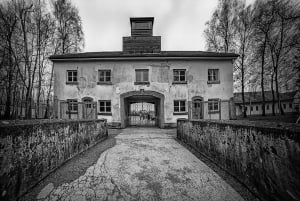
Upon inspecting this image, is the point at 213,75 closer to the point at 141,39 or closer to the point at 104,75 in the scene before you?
the point at 141,39

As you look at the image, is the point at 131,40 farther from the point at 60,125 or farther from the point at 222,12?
the point at 60,125

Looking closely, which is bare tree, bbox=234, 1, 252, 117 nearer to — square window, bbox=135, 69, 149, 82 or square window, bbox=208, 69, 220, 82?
square window, bbox=208, 69, 220, 82

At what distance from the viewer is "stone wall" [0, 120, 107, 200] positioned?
1.98 metres

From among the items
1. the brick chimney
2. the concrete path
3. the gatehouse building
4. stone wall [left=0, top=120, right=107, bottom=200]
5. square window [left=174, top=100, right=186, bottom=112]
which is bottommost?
the concrete path

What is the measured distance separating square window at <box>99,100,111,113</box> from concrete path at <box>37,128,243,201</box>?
892 cm

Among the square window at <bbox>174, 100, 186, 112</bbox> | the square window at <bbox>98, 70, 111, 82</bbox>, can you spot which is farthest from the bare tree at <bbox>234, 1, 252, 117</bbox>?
the square window at <bbox>98, 70, 111, 82</bbox>

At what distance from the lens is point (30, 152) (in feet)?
8.13

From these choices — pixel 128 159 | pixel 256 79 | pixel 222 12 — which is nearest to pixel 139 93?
pixel 128 159

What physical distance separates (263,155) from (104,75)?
13.0 metres

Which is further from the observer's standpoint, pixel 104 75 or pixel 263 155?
pixel 104 75

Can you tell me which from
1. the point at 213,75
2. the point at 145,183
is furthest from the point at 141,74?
the point at 145,183

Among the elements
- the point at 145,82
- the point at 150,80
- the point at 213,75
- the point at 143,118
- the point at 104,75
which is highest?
the point at 104,75

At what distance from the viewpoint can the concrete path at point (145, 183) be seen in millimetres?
2380

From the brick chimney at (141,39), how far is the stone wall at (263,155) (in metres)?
13.1
